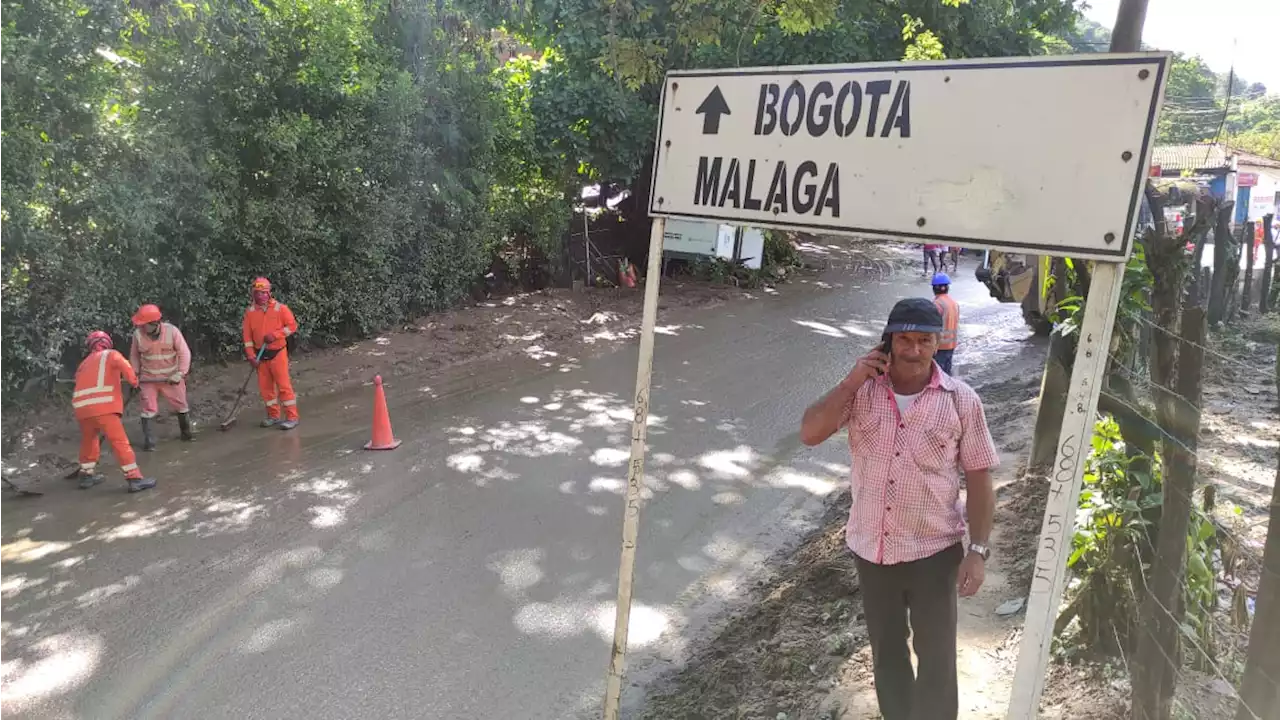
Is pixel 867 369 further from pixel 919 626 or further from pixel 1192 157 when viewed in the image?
pixel 1192 157

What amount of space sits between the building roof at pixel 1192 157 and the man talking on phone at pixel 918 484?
34.4 meters

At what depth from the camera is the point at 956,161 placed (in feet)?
7.89

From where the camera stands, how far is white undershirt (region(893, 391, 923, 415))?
2.92 metres

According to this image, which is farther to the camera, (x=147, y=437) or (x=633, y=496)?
(x=147, y=437)

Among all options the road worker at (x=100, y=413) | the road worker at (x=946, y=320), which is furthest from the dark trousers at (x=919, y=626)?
the road worker at (x=100, y=413)

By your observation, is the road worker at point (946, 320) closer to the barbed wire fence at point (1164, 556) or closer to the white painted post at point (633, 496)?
the barbed wire fence at point (1164, 556)

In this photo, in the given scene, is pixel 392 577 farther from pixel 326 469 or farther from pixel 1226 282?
pixel 1226 282

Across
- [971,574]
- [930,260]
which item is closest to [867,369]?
[971,574]

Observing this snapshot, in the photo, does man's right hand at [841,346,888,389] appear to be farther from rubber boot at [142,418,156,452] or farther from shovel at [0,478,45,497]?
rubber boot at [142,418,156,452]

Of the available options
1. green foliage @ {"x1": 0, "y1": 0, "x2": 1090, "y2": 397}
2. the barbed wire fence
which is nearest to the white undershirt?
the barbed wire fence

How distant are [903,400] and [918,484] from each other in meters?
0.29

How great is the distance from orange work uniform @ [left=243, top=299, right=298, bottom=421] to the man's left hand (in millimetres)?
7782

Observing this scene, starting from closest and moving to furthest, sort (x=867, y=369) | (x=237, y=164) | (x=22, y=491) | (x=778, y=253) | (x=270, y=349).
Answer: (x=867, y=369) → (x=22, y=491) → (x=270, y=349) → (x=237, y=164) → (x=778, y=253)

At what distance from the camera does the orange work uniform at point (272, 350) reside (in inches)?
354
